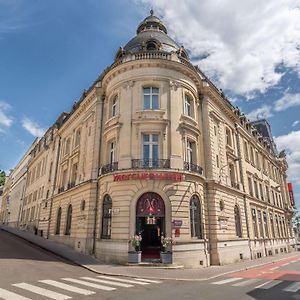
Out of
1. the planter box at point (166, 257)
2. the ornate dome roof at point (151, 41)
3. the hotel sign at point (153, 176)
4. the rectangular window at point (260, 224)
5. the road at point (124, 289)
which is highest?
the ornate dome roof at point (151, 41)

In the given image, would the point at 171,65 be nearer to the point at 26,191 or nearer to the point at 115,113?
the point at 115,113

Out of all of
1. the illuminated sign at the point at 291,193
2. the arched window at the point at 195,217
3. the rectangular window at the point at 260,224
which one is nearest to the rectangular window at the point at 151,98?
the arched window at the point at 195,217

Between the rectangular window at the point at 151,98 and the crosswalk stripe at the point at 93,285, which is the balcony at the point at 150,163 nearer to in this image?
the rectangular window at the point at 151,98

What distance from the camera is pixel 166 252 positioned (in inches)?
669

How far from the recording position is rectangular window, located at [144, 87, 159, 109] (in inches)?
Result: 845

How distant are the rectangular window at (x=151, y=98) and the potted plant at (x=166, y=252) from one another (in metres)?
10.2

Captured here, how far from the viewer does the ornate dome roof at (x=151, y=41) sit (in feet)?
77.6

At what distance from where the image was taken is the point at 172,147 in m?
19.8

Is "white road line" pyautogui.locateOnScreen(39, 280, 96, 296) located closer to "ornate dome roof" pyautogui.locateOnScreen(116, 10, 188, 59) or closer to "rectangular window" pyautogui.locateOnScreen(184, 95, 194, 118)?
"rectangular window" pyautogui.locateOnScreen(184, 95, 194, 118)

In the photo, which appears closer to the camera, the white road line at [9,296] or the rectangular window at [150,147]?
the white road line at [9,296]

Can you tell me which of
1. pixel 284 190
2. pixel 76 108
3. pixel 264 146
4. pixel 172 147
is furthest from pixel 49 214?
pixel 284 190

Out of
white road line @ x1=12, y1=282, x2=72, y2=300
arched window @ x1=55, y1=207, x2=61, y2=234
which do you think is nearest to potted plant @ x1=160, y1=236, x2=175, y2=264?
white road line @ x1=12, y1=282, x2=72, y2=300

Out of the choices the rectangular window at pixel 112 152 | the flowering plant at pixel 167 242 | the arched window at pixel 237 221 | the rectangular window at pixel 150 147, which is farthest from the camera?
the arched window at pixel 237 221

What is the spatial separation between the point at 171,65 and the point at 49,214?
75.0 feet
